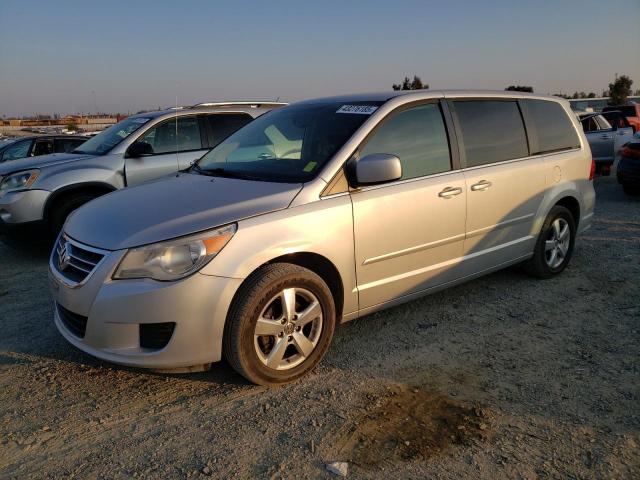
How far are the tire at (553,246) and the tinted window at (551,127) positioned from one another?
0.58m

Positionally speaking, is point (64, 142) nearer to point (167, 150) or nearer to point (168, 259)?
point (167, 150)

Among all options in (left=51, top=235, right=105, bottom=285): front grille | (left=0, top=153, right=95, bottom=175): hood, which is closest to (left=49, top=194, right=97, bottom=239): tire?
(left=0, top=153, right=95, bottom=175): hood

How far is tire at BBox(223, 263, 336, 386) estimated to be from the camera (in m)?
2.92

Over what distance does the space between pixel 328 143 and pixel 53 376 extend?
232 centimetres

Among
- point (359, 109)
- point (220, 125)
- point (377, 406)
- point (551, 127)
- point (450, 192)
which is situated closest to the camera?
point (377, 406)

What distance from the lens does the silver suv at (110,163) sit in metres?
5.96

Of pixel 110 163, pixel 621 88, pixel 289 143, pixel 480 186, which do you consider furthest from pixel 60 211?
pixel 621 88

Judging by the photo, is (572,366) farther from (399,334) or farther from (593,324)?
(399,334)

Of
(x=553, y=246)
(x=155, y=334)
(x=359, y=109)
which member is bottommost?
(x=553, y=246)

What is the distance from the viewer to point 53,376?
3.33 meters

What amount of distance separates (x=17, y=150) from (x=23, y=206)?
6756 millimetres

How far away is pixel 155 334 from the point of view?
2.86m

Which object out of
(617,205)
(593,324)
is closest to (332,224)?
(593,324)

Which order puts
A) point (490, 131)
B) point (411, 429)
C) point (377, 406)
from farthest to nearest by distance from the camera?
point (490, 131) < point (377, 406) < point (411, 429)
